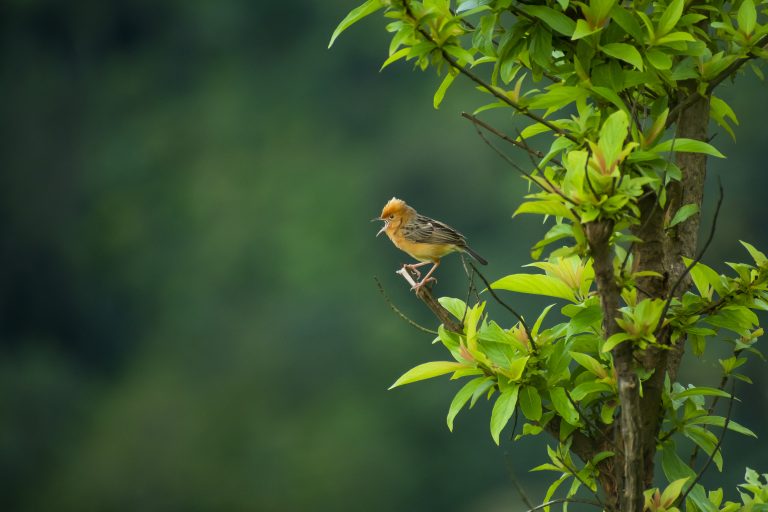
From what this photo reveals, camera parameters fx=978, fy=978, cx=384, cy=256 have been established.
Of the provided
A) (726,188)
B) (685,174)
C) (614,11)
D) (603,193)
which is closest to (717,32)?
(685,174)

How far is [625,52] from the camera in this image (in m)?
1.48

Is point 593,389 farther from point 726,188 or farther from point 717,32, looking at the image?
point 726,188

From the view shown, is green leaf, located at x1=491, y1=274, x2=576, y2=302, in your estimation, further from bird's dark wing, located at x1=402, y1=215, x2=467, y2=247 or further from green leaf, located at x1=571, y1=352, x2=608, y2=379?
bird's dark wing, located at x1=402, y1=215, x2=467, y2=247

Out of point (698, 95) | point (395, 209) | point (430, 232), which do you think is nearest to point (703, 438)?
point (698, 95)

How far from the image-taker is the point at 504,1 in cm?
151

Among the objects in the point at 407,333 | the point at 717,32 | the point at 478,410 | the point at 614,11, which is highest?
the point at 614,11

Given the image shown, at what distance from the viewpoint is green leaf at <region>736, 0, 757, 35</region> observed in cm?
164

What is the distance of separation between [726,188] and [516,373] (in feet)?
22.4

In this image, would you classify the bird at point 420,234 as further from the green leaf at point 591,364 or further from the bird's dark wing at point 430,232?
the green leaf at point 591,364

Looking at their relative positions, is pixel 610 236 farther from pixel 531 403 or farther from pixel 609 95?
pixel 531 403

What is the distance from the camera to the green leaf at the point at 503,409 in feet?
5.05

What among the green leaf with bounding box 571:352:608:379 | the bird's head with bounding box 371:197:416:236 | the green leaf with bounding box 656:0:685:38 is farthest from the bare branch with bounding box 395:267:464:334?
the bird's head with bounding box 371:197:416:236

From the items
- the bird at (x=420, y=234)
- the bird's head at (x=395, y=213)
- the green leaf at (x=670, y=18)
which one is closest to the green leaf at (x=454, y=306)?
the green leaf at (x=670, y=18)

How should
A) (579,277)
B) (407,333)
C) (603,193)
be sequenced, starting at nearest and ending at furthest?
(603,193) < (579,277) < (407,333)
